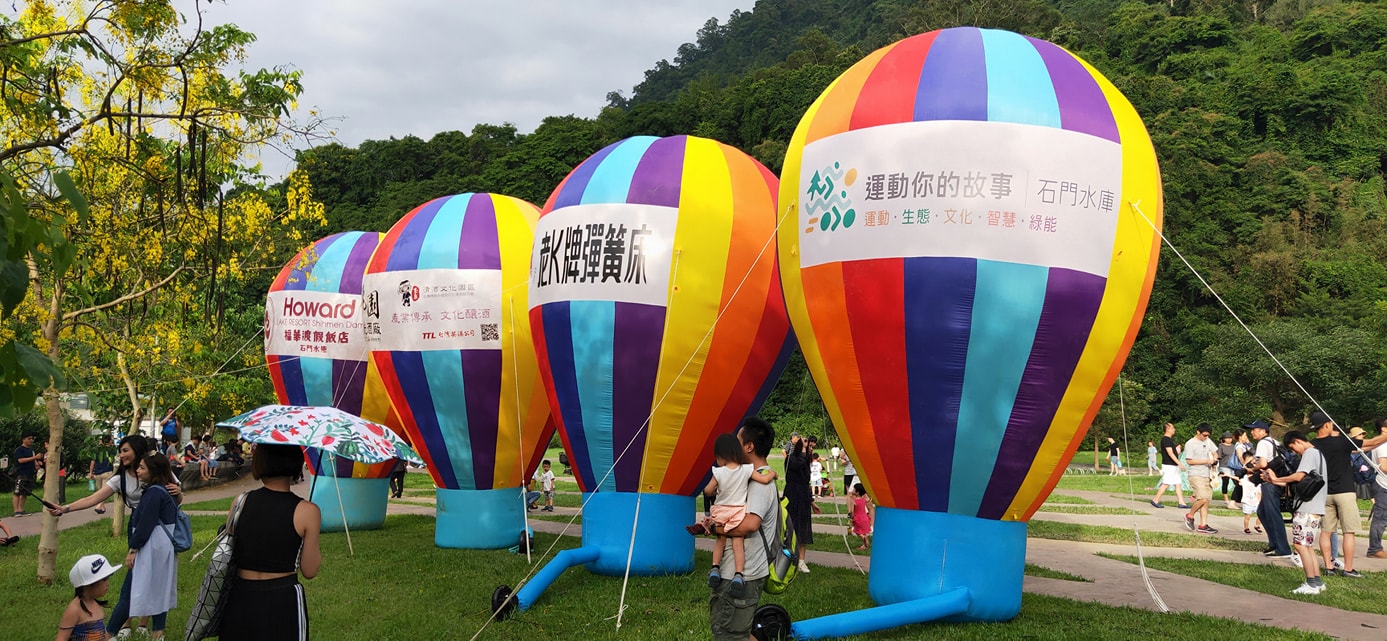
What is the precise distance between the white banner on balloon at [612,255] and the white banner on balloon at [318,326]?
6.16m

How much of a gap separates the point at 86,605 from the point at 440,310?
685 cm

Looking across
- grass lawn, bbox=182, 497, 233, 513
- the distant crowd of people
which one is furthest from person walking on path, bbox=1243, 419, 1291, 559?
grass lawn, bbox=182, 497, 233, 513

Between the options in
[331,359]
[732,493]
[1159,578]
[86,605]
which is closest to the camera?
[732,493]

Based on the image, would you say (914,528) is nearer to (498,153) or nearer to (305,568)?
(305,568)

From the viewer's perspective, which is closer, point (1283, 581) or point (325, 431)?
point (325, 431)

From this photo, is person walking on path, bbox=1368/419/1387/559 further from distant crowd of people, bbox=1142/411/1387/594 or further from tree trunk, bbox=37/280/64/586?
tree trunk, bbox=37/280/64/586

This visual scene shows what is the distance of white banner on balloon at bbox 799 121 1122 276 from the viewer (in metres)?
7.70

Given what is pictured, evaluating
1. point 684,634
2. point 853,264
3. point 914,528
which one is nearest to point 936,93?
point 853,264

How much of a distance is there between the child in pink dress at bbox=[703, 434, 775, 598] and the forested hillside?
33.0 m

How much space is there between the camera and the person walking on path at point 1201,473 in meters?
14.6

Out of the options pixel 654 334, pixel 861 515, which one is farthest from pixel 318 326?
pixel 861 515

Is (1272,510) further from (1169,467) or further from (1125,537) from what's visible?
(1169,467)

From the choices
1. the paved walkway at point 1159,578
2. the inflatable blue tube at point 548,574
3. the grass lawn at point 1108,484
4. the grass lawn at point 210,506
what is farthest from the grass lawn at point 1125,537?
the grass lawn at point 210,506

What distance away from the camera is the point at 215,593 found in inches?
179
